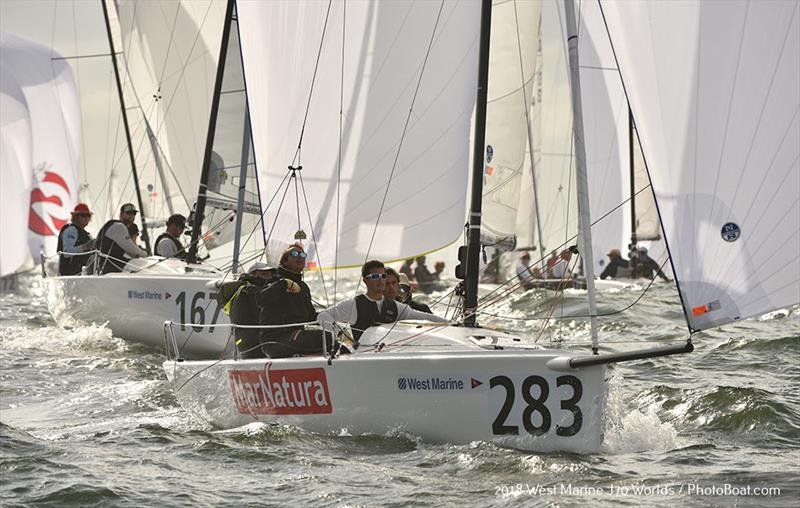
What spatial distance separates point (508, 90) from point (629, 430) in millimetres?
7698

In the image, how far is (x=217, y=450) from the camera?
7227mm

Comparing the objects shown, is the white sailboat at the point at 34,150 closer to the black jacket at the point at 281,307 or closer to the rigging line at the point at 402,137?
the rigging line at the point at 402,137

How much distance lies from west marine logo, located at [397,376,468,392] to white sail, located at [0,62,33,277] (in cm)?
2063

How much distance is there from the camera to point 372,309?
7926 millimetres

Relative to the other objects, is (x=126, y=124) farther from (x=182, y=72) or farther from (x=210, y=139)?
(x=210, y=139)

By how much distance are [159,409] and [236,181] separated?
21.1 ft

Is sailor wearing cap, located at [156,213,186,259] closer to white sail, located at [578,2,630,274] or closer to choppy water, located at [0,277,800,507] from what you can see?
choppy water, located at [0,277,800,507]

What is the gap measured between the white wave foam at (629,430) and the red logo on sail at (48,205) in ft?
68.6

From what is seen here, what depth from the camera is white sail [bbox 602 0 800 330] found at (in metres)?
6.17

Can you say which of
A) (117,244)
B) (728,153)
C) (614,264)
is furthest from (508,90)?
(614,264)

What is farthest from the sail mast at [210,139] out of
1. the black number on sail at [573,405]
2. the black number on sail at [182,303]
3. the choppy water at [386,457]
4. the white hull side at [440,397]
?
the black number on sail at [573,405]

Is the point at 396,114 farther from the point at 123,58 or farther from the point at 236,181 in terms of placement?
the point at 123,58

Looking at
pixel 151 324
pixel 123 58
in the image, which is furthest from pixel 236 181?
pixel 123 58

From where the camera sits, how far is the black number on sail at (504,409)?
21.8ft
